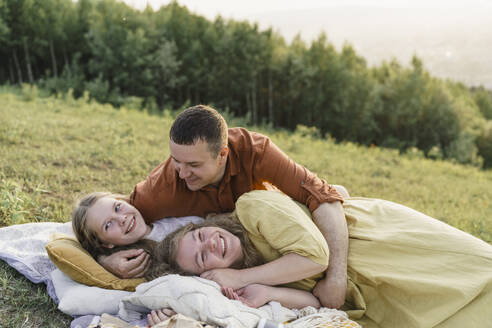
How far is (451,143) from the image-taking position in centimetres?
2927

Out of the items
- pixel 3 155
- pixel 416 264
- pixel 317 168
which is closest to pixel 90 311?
pixel 416 264

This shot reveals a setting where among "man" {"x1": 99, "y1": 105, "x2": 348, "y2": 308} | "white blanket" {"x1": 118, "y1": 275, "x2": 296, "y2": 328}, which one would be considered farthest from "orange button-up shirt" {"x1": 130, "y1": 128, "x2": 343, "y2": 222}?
Answer: "white blanket" {"x1": 118, "y1": 275, "x2": 296, "y2": 328}

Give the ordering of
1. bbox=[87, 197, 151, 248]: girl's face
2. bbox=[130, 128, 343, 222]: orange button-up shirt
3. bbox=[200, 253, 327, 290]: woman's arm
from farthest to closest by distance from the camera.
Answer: bbox=[130, 128, 343, 222]: orange button-up shirt
bbox=[87, 197, 151, 248]: girl's face
bbox=[200, 253, 327, 290]: woman's arm

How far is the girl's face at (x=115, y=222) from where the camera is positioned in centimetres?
327

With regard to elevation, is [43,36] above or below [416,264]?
above

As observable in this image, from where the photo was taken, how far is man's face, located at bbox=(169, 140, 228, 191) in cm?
314

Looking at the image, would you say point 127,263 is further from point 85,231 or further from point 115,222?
point 85,231

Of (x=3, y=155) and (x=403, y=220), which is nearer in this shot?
(x=403, y=220)

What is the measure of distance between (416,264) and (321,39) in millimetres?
27834

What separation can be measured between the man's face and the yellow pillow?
0.88 m

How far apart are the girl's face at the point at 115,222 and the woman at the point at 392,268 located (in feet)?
1.43

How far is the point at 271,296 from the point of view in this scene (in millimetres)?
2797

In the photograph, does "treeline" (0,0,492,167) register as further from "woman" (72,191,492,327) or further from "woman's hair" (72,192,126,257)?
"woman" (72,191,492,327)

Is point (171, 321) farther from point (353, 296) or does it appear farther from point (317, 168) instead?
point (317, 168)
